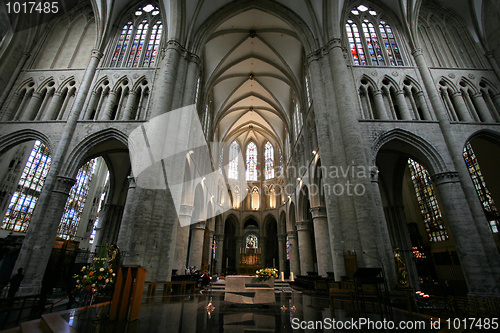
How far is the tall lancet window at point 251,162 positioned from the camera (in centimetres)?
3256

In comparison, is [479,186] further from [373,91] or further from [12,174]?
[12,174]

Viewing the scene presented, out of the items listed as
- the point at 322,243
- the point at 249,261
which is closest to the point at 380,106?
the point at 322,243

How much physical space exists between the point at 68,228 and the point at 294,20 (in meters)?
27.0

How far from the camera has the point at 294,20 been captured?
1661 centimetres

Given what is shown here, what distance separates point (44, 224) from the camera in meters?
10.6

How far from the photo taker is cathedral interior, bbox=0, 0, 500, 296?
422 inches

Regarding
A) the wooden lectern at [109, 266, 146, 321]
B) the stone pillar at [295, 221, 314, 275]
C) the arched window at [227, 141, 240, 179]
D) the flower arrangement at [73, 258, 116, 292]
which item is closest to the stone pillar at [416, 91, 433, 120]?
the stone pillar at [295, 221, 314, 275]

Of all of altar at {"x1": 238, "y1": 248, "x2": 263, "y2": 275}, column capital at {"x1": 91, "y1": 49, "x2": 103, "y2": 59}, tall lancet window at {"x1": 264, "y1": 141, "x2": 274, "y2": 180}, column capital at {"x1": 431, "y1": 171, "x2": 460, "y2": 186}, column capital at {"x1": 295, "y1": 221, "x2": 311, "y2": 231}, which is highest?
tall lancet window at {"x1": 264, "y1": 141, "x2": 274, "y2": 180}

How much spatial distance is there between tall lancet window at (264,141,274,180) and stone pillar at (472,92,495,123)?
2109 cm

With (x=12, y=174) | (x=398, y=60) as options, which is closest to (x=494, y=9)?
(x=398, y=60)

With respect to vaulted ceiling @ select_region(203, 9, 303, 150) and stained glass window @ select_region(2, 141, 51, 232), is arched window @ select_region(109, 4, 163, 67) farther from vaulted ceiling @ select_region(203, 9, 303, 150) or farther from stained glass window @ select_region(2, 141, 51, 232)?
stained glass window @ select_region(2, 141, 51, 232)

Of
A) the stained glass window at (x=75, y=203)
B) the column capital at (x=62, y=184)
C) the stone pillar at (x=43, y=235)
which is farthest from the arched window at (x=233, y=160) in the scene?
the stone pillar at (x=43, y=235)

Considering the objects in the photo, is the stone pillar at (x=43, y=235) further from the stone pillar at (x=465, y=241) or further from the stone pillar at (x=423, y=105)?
the stone pillar at (x=423, y=105)

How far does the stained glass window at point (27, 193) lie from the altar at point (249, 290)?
1752 centimetres
